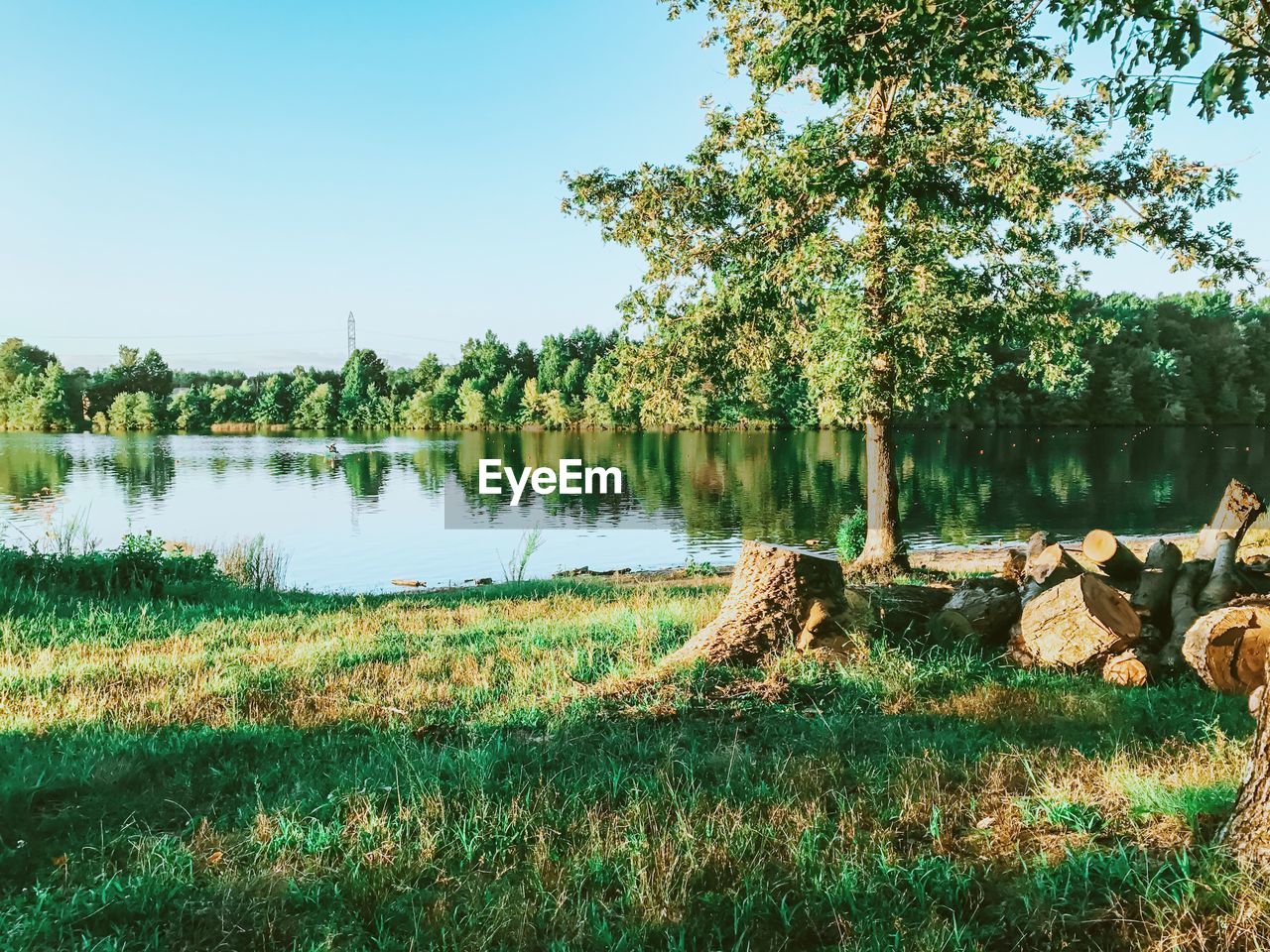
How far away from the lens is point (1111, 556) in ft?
33.8

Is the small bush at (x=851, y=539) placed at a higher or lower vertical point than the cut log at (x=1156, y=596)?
lower

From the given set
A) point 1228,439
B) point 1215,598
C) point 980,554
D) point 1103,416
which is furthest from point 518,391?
point 1215,598

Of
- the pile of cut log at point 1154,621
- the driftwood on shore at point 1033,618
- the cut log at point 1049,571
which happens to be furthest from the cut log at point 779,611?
the cut log at point 1049,571

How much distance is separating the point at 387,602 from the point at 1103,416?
379ft

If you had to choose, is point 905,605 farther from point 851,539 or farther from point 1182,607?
point 851,539

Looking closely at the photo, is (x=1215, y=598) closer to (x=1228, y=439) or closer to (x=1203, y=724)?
(x=1203, y=724)

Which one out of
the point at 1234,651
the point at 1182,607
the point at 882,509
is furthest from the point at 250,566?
the point at 1234,651

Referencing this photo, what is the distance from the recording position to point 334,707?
260 inches

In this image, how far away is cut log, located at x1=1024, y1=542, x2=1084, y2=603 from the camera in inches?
346

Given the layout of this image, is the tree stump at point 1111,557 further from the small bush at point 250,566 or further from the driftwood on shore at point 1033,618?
the small bush at point 250,566

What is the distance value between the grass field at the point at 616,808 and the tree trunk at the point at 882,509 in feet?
33.3

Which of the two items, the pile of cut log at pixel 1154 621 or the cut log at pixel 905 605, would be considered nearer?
the pile of cut log at pixel 1154 621

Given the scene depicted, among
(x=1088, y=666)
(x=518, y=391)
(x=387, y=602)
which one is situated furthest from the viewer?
(x=518, y=391)

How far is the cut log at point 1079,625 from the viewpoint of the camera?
286 inches
